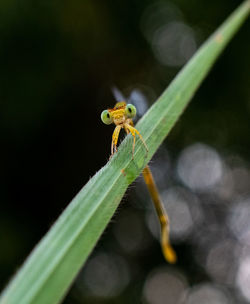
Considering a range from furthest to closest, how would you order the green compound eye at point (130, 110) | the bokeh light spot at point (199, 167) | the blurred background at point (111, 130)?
1. the bokeh light spot at point (199, 167)
2. the blurred background at point (111, 130)
3. the green compound eye at point (130, 110)

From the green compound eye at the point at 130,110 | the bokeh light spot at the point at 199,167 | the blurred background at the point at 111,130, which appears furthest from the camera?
the bokeh light spot at the point at 199,167

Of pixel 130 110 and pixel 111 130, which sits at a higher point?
pixel 130 110

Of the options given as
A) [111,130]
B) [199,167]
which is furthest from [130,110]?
[199,167]

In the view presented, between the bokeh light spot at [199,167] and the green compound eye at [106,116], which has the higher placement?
the green compound eye at [106,116]

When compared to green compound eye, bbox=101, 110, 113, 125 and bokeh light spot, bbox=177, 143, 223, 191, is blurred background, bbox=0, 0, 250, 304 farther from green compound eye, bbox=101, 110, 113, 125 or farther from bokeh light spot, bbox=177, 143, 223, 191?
green compound eye, bbox=101, 110, 113, 125

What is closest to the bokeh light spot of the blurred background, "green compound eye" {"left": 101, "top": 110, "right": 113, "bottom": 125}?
the blurred background

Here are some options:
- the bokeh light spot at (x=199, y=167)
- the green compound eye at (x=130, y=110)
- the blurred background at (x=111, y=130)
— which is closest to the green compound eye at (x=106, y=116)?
the green compound eye at (x=130, y=110)

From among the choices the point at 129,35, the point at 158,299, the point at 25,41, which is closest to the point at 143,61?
the point at 129,35

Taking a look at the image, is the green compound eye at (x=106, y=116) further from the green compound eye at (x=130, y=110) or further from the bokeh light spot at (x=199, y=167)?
the bokeh light spot at (x=199, y=167)

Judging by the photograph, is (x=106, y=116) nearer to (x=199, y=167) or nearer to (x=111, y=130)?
(x=111, y=130)

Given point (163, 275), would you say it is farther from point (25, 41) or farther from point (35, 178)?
point (25, 41)
